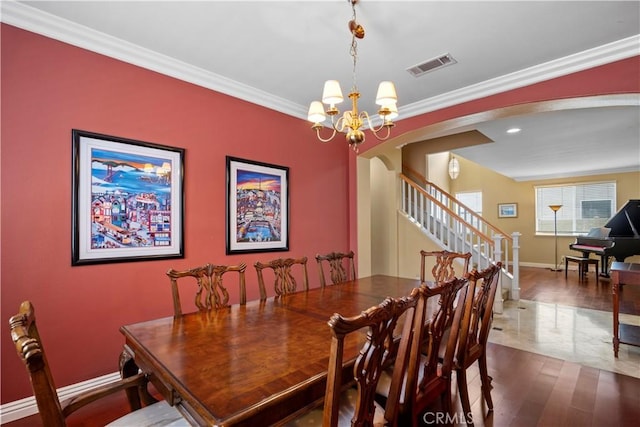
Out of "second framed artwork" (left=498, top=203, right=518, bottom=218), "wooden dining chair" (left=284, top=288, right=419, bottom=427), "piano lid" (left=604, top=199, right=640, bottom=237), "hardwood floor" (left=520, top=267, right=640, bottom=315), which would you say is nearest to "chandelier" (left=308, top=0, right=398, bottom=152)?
"wooden dining chair" (left=284, top=288, right=419, bottom=427)

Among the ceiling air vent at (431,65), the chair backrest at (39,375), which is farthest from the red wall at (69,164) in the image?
the chair backrest at (39,375)

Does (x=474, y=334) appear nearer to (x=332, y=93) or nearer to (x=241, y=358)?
(x=241, y=358)

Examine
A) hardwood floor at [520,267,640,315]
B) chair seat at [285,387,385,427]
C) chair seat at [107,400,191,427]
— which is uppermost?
chair seat at [285,387,385,427]

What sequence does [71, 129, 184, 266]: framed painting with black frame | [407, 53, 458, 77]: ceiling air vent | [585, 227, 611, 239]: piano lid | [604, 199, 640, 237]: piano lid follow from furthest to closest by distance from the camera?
[585, 227, 611, 239]: piano lid, [604, 199, 640, 237]: piano lid, [407, 53, 458, 77]: ceiling air vent, [71, 129, 184, 266]: framed painting with black frame

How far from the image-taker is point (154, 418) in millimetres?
1358

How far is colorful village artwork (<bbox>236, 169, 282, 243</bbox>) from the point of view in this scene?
3261 mm

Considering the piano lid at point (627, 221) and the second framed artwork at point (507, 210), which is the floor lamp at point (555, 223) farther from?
the piano lid at point (627, 221)

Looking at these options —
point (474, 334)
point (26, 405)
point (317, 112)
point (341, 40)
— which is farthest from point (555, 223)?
point (26, 405)

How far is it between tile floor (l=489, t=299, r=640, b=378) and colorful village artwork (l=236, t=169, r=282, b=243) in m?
2.78

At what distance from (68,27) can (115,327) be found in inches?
89.2

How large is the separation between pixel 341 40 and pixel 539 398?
308cm

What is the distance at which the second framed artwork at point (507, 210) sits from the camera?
912 cm

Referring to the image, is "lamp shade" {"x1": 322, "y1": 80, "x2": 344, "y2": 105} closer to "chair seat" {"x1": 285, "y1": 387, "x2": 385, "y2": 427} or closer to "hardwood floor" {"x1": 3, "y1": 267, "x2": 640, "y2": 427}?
"chair seat" {"x1": 285, "y1": 387, "x2": 385, "y2": 427}

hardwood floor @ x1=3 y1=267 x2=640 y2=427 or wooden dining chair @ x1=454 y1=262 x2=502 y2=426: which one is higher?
wooden dining chair @ x1=454 y1=262 x2=502 y2=426
